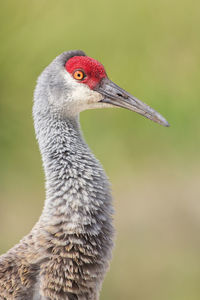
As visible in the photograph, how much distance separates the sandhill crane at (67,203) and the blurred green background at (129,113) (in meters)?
3.36

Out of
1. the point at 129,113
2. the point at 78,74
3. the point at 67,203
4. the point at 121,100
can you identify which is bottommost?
the point at 67,203

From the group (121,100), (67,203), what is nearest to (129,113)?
(121,100)

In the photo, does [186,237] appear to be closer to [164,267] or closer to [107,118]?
[164,267]

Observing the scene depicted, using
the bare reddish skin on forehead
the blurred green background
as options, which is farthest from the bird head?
the blurred green background

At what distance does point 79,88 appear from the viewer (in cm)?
303

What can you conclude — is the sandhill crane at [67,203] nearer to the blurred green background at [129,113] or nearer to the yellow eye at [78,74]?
the yellow eye at [78,74]

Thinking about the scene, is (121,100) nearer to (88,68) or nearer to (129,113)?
(88,68)

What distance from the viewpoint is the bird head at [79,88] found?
3.00 m

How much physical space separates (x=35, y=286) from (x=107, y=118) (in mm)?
3887

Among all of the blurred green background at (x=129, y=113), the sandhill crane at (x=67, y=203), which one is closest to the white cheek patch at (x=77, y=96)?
the sandhill crane at (x=67, y=203)

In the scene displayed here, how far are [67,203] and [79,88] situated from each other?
2.00 feet

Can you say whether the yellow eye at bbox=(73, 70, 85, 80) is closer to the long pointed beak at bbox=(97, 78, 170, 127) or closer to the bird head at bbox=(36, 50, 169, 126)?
the bird head at bbox=(36, 50, 169, 126)

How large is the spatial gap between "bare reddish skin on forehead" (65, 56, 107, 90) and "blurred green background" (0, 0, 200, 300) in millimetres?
3346

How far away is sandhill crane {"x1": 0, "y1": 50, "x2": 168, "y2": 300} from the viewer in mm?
2793
